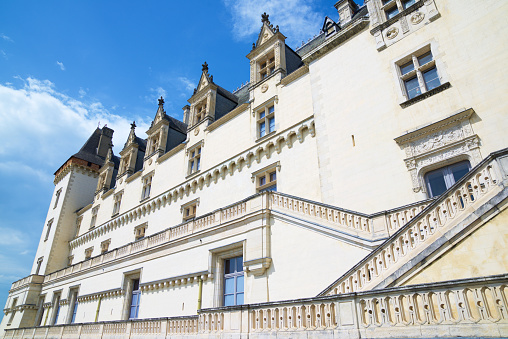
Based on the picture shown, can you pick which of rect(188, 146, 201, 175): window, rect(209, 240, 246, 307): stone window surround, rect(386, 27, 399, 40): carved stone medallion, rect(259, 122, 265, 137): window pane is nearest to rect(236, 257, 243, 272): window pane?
rect(209, 240, 246, 307): stone window surround

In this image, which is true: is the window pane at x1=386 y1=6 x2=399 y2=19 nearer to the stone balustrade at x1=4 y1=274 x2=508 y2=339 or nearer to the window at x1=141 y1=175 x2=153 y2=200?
the stone balustrade at x1=4 y1=274 x2=508 y2=339

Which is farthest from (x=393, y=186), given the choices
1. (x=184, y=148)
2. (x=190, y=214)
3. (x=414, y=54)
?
(x=184, y=148)

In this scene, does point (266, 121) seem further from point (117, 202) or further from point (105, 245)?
point (105, 245)

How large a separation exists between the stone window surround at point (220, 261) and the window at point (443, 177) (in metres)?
7.04

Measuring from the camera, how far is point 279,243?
1212cm

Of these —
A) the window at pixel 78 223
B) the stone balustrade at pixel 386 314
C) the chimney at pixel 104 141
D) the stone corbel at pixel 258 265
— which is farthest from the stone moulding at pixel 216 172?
the chimney at pixel 104 141

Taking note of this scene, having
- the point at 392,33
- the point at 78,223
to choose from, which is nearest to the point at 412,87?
the point at 392,33

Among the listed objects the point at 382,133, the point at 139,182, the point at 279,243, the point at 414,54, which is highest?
the point at 139,182

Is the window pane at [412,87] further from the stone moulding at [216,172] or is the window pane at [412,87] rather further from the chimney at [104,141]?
the chimney at [104,141]

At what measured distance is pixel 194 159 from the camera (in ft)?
76.1

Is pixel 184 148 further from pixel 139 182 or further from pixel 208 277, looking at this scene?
pixel 208 277

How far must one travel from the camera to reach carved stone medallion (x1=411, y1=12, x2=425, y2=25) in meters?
13.4

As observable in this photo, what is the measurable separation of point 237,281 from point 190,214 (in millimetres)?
8394

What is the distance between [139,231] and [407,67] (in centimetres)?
2082
